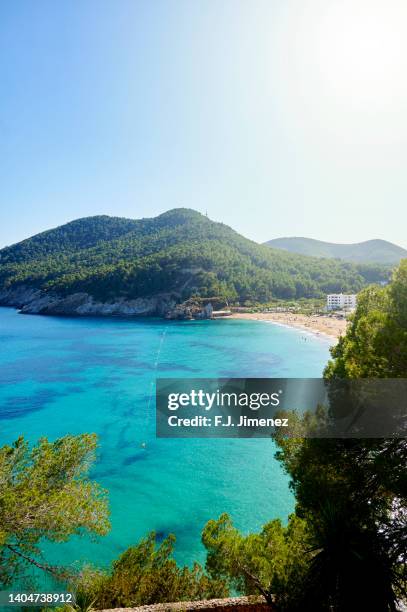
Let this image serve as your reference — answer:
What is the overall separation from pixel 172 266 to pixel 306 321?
123 feet

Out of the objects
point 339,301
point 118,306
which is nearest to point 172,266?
point 118,306

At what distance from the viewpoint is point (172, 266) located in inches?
3312

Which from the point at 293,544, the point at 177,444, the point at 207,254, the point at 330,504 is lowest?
the point at 177,444

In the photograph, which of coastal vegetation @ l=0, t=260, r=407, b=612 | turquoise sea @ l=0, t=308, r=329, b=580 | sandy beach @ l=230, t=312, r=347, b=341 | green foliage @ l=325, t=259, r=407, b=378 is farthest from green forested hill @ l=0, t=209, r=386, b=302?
green foliage @ l=325, t=259, r=407, b=378

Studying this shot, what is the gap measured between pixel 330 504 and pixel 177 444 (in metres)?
15.5

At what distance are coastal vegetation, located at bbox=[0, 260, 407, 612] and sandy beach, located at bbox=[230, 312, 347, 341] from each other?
40.3 m

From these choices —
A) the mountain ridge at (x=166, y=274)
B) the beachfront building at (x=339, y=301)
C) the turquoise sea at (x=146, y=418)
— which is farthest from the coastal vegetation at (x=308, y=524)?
the beachfront building at (x=339, y=301)

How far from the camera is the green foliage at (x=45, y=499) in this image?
618 centimetres

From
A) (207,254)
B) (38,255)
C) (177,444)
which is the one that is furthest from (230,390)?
(38,255)

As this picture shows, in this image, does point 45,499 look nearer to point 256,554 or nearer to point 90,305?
point 256,554

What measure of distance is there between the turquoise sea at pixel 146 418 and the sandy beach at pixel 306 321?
3.33m

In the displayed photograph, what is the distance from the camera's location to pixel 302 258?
110 meters

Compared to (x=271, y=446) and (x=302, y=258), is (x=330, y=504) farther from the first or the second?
(x=302, y=258)

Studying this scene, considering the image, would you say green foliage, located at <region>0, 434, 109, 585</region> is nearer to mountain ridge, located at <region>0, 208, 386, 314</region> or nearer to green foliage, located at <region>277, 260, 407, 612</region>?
green foliage, located at <region>277, 260, 407, 612</region>
